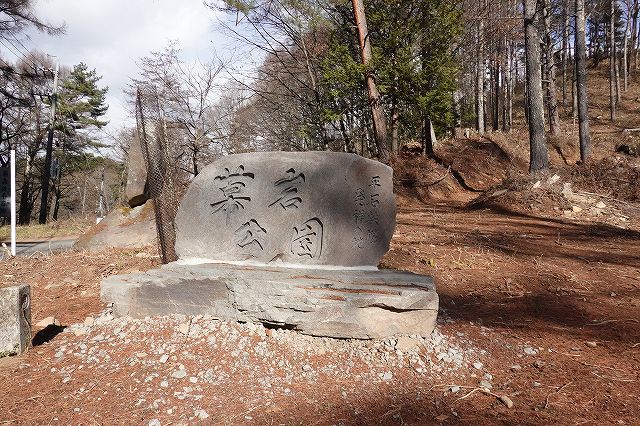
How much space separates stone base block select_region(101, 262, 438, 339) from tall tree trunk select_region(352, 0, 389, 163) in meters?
6.52

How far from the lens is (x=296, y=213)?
13.3ft

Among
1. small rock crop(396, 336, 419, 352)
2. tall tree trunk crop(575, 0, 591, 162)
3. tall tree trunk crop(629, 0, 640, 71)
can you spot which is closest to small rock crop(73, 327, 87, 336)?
small rock crop(396, 336, 419, 352)

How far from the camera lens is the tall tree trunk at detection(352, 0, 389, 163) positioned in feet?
29.1

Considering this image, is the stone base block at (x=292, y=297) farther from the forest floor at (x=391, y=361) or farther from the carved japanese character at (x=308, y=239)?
the carved japanese character at (x=308, y=239)

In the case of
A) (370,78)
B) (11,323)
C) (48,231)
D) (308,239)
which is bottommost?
(11,323)

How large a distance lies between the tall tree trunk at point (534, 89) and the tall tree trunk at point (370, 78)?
11.1 ft

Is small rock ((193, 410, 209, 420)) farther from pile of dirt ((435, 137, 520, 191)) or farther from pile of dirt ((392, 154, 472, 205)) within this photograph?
pile of dirt ((435, 137, 520, 191))

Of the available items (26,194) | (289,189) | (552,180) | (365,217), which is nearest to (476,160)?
(552,180)

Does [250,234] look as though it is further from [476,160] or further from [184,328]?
[476,160]

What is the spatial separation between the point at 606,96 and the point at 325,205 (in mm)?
31686

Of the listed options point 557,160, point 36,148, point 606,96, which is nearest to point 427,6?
point 557,160

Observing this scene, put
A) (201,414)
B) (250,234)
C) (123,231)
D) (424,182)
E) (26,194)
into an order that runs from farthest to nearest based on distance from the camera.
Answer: (26,194)
(424,182)
(123,231)
(250,234)
(201,414)

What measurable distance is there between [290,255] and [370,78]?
6.52 m

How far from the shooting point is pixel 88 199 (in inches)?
1309
